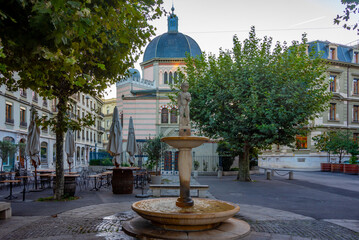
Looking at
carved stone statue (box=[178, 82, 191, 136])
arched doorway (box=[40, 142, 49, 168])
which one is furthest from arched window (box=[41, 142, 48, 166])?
carved stone statue (box=[178, 82, 191, 136])

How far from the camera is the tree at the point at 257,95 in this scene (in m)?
16.6

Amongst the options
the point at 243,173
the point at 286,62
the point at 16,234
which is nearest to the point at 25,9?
the point at 16,234

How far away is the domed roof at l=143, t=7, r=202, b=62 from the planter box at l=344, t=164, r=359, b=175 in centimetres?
2126

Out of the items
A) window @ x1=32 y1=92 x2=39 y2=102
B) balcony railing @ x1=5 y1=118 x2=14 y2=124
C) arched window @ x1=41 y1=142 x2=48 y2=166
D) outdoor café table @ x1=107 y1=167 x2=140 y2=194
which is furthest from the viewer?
arched window @ x1=41 y1=142 x2=48 y2=166

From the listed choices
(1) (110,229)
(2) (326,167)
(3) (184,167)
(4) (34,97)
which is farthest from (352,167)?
(4) (34,97)

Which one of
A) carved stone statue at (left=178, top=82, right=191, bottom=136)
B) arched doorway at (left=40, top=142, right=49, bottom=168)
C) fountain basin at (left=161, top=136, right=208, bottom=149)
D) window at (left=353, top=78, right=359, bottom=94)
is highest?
window at (left=353, top=78, right=359, bottom=94)

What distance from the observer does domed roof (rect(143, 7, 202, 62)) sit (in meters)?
37.0

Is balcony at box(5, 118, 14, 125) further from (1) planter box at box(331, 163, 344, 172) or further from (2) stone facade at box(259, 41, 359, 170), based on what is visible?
(1) planter box at box(331, 163, 344, 172)

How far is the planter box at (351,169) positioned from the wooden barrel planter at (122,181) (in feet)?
80.1

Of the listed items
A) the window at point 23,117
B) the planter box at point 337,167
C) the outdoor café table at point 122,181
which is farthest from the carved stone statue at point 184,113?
the planter box at point 337,167

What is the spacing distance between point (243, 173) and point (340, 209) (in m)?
10.1

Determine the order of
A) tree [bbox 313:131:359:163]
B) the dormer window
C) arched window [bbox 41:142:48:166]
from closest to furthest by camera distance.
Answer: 1. tree [bbox 313:131:359:163]
2. arched window [bbox 41:142:48:166]
3. the dormer window

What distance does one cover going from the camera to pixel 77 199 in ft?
35.2

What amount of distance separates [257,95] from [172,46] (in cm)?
2285
